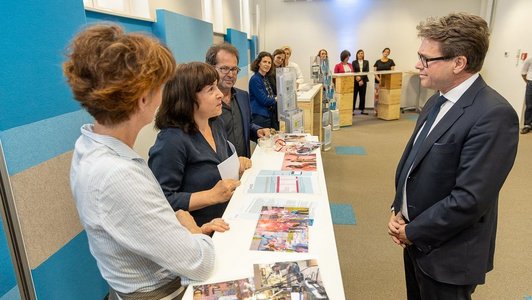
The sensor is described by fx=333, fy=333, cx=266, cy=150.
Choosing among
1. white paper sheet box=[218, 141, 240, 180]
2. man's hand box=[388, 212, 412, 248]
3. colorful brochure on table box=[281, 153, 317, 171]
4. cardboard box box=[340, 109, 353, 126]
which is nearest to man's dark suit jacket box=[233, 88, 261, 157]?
colorful brochure on table box=[281, 153, 317, 171]

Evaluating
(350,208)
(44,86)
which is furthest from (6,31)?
(350,208)

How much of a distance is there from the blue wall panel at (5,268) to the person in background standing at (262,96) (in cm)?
280

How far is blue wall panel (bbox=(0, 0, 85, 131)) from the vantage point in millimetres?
1239

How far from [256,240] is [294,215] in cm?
24

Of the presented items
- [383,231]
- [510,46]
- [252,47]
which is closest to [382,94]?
[510,46]

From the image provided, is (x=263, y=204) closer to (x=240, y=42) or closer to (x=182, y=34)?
(x=182, y=34)

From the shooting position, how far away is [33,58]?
1.36 metres

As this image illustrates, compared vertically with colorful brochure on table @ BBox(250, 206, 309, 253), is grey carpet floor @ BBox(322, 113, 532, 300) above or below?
below

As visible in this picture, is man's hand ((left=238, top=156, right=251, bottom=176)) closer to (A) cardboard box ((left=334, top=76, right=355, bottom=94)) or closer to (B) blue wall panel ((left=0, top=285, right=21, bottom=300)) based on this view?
(B) blue wall panel ((left=0, top=285, right=21, bottom=300))

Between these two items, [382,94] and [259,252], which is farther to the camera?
[382,94]

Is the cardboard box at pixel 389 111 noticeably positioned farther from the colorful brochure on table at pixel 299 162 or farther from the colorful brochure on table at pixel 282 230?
the colorful brochure on table at pixel 282 230

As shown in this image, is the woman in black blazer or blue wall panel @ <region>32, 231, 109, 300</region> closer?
blue wall panel @ <region>32, 231, 109, 300</region>

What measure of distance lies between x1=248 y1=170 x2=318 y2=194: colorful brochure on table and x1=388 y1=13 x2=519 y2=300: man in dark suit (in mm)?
498

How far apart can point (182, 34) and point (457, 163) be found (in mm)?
2590
